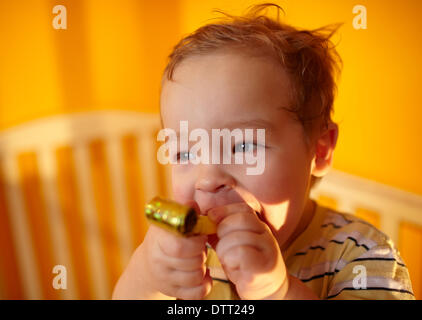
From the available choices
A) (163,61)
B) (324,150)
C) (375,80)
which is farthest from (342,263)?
(163,61)

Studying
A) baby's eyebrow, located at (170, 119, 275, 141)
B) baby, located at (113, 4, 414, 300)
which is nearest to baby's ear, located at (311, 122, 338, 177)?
baby, located at (113, 4, 414, 300)

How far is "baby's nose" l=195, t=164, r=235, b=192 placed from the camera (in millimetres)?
513

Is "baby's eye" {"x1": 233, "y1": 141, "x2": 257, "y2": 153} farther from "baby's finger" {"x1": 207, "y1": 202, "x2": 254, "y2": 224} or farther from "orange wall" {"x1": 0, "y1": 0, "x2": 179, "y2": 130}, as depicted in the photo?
"orange wall" {"x1": 0, "y1": 0, "x2": 179, "y2": 130}

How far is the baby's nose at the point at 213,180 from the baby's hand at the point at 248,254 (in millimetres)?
45

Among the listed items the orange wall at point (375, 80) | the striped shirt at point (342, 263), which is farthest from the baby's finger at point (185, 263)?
the orange wall at point (375, 80)

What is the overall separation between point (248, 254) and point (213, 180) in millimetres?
114

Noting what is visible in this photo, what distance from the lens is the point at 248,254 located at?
436mm

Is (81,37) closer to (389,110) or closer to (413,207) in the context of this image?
(389,110)

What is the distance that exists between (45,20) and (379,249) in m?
0.83

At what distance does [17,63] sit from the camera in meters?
0.94

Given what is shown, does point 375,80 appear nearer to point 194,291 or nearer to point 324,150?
point 324,150

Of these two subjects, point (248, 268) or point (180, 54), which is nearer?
point (248, 268)

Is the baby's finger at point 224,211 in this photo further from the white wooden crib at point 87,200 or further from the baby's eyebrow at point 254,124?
the white wooden crib at point 87,200
